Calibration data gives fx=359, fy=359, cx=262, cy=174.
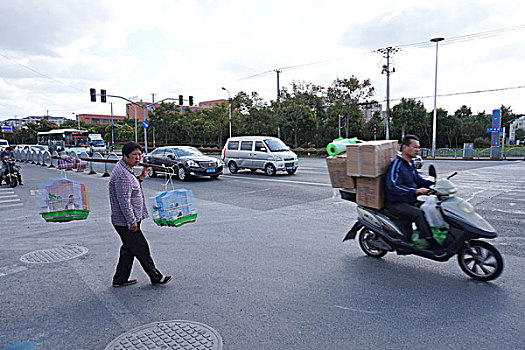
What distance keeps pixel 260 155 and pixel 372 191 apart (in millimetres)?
12771

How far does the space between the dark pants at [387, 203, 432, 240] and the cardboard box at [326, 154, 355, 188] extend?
0.67m

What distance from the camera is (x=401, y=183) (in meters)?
4.45

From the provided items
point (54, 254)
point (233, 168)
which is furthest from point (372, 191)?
point (233, 168)

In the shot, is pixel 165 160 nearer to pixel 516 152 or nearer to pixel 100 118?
pixel 516 152

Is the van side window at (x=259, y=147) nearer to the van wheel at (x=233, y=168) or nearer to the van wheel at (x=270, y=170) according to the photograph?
the van wheel at (x=270, y=170)

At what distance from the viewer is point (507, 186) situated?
12.0 m

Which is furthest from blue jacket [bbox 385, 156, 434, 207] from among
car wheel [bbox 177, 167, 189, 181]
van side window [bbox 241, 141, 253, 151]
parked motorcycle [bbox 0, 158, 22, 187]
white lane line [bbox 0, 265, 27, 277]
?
parked motorcycle [bbox 0, 158, 22, 187]

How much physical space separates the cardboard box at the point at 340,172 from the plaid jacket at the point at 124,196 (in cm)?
253

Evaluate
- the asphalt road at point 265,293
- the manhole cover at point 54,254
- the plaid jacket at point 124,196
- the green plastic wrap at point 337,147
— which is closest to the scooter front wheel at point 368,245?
the asphalt road at point 265,293

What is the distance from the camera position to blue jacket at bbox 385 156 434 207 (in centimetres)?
437

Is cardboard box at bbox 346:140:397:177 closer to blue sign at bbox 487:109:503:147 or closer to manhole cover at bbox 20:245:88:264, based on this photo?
manhole cover at bbox 20:245:88:264

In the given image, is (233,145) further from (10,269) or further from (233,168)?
(10,269)

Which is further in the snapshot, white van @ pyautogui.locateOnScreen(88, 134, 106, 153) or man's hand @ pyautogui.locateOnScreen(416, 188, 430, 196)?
white van @ pyautogui.locateOnScreen(88, 134, 106, 153)

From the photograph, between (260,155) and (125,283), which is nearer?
(125,283)
